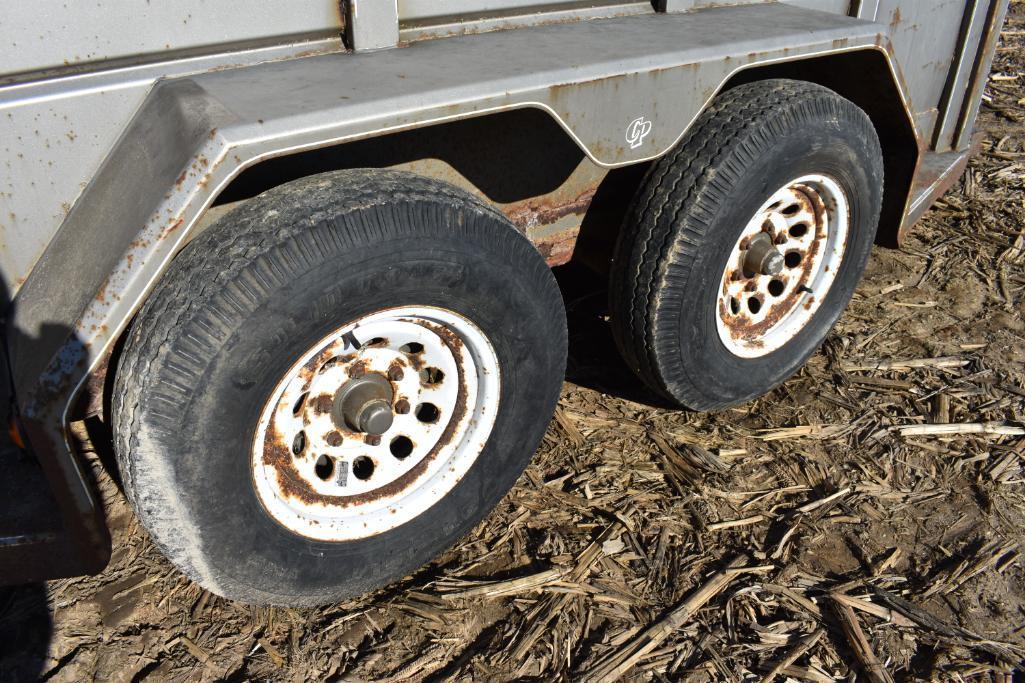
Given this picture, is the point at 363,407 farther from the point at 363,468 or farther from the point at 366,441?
the point at 363,468

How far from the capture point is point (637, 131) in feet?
8.10

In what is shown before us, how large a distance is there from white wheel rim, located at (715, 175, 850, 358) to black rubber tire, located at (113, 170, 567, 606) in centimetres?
99

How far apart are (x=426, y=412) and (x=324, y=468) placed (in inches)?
13.2

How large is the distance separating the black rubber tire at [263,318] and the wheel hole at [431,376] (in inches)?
8.1

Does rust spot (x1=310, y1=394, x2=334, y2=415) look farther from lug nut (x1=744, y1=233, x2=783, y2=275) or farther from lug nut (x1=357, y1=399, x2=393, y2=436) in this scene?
lug nut (x1=744, y1=233, x2=783, y2=275)

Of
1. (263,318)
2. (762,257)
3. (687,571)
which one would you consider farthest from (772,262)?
(263,318)

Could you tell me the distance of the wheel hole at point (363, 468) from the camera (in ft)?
8.67

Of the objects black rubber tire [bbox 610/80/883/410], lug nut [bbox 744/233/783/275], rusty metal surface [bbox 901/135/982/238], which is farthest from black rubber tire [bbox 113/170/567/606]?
rusty metal surface [bbox 901/135/982/238]

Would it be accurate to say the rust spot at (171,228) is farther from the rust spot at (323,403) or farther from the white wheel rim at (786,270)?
the white wheel rim at (786,270)

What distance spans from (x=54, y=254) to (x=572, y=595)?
5.55 ft

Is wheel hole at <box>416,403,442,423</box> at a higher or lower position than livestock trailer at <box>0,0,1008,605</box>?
lower

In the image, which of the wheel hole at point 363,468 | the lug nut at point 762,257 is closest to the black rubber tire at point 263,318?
the wheel hole at point 363,468

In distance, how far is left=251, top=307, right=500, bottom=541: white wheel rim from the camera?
2.29 m

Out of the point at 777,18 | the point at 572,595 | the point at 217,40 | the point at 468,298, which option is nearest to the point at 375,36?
the point at 217,40
